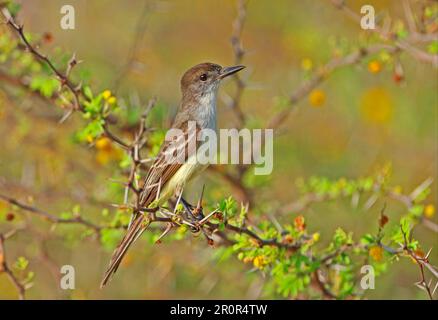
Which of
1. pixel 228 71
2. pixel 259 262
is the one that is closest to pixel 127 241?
pixel 259 262

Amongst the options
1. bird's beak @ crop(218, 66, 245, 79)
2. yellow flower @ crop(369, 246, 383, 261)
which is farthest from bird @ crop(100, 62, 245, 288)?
yellow flower @ crop(369, 246, 383, 261)

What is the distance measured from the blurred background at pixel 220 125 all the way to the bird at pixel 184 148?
196 millimetres

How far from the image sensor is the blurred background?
19.8 ft

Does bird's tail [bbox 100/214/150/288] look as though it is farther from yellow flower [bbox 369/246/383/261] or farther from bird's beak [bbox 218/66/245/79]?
bird's beak [bbox 218/66/245/79]

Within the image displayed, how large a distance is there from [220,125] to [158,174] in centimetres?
255

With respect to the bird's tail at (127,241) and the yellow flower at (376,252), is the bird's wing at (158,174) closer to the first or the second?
the bird's tail at (127,241)

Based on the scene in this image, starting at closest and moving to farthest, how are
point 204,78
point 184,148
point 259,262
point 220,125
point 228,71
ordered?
point 259,262, point 184,148, point 228,71, point 204,78, point 220,125

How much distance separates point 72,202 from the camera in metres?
5.96

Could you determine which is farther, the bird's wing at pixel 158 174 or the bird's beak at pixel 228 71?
the bird's beak at pixel 228 71

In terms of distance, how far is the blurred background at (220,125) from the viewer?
604 centimetres

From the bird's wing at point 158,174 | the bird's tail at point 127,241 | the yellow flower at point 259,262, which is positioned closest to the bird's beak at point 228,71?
the bird's wing at point 158,174

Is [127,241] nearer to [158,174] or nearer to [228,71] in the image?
[158,174]

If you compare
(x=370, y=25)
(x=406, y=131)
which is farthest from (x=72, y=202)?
(x=406, y=131)

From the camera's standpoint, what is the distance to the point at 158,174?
4891 mm
